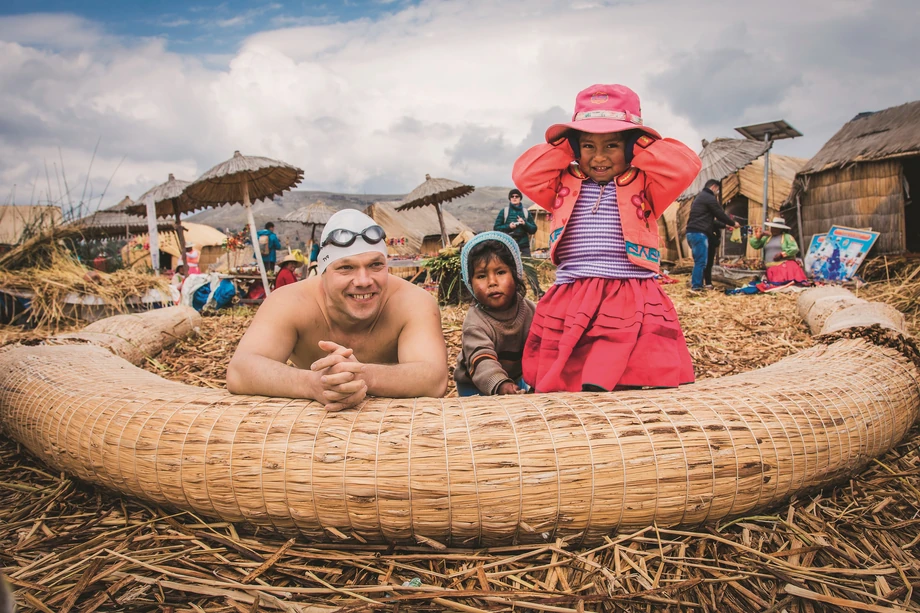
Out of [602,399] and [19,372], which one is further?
[19,372]

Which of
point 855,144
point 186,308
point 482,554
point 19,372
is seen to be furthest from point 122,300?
point 855,144

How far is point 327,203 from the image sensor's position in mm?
33188

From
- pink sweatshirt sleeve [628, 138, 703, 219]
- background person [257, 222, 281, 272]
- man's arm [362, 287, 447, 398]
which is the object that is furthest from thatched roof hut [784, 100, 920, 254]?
background person [257, 222, 281, 272]

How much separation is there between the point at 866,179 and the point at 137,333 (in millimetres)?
10322

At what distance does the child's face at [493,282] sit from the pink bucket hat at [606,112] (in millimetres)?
678

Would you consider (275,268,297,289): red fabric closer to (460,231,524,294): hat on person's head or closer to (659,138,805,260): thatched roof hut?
(460,231,524,294): hat on person's head

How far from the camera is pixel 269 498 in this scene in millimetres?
1521

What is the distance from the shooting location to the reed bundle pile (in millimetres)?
5469

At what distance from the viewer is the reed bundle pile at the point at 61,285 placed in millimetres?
5469

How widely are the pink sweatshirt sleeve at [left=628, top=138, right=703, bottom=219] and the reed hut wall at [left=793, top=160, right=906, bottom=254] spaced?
834cm

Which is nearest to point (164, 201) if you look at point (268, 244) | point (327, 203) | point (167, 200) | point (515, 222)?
point (167, 200)

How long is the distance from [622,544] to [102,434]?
5.57 ft

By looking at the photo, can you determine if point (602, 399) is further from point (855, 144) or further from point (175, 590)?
point (855, 144)

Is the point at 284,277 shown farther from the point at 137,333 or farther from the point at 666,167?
the point at 666,167
